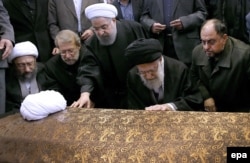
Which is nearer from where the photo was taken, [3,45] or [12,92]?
[3,45]

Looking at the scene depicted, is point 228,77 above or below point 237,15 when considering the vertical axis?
below

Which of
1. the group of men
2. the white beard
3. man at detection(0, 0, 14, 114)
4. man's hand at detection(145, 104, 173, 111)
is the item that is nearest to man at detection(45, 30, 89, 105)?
the group of men

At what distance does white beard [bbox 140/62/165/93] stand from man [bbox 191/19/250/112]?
16.3 inches

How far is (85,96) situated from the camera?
3.89 metres

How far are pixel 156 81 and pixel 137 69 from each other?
0.79 feet

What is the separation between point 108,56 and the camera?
436 centimetres

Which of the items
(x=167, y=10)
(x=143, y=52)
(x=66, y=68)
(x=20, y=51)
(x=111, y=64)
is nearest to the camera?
(x=143, y=52)

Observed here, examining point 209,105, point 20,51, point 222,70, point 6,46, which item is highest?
point 6,46

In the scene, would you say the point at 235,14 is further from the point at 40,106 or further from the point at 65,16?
the point at 40,106

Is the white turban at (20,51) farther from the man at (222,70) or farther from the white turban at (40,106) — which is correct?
the man at (222,70)

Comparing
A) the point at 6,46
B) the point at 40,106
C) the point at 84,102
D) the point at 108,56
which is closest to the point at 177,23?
the point at 108,56

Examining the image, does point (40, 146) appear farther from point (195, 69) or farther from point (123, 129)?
point (195, 69)

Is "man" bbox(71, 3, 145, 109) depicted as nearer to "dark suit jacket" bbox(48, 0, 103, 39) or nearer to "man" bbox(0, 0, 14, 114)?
"dark suit jacket" bbox(48, 0, 103, 39)

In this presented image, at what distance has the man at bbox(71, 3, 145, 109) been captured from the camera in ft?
13.7
